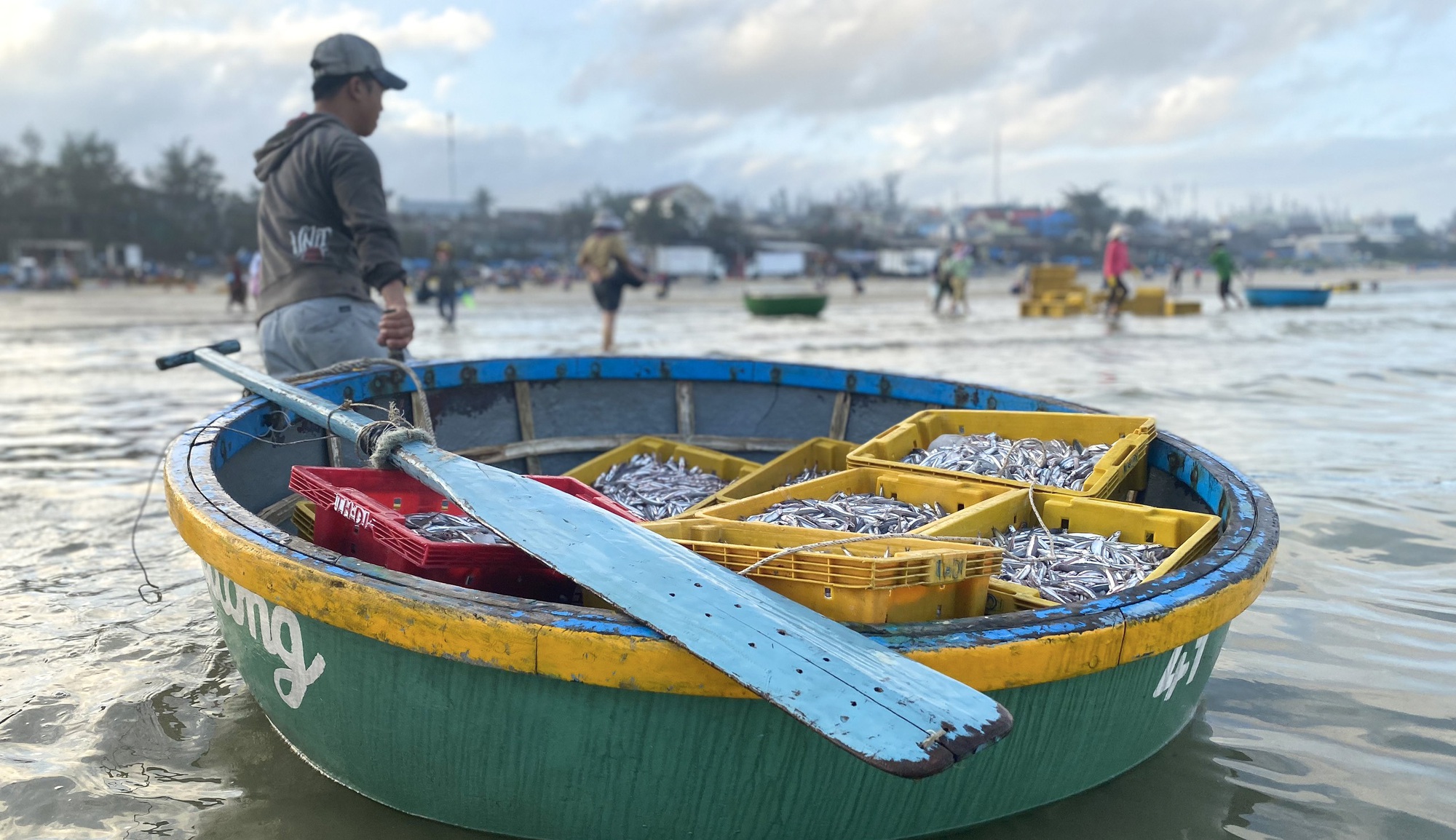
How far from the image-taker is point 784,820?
1963 millimetres

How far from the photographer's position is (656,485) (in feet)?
13.5

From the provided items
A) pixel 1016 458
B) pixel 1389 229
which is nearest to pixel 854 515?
pixel 1016 458

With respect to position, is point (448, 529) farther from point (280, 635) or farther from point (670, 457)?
point (670, 457)

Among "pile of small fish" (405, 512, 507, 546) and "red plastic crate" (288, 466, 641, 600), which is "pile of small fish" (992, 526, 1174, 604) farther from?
"pile of small fish" (405, 512, 507, 546)

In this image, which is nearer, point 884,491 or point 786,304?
point 884,491

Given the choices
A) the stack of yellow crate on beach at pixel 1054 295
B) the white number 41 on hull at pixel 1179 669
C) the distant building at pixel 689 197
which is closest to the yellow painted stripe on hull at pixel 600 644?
the white number 41 on hull at pixel 1179 669

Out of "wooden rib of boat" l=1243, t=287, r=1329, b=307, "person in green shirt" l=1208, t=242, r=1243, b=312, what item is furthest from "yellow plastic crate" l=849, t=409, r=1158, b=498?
"wooden rib of boat" l=1243, t=287, r=1329, b=307

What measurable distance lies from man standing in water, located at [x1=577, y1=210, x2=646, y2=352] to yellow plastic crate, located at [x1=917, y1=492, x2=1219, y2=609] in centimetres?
938

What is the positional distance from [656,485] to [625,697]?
2.27 meters

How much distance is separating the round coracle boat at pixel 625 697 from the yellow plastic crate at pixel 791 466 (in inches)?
65.6

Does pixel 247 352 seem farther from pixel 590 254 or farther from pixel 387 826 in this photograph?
pixel 387 826

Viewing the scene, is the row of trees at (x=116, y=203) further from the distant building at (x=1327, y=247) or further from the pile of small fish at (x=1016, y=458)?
the distant building at (x=1327, y=247)

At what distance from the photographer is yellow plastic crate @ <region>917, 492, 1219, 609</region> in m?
2.67

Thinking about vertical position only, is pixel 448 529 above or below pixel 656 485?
above
